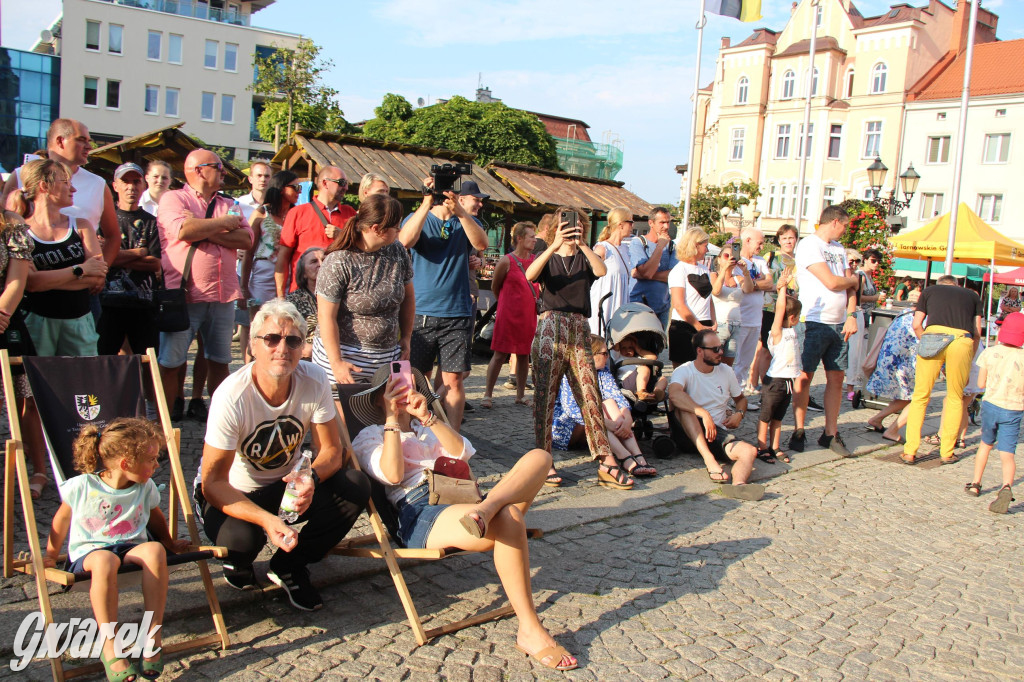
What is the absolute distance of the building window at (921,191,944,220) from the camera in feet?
134

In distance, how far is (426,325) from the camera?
224 inches

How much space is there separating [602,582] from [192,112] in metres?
55.6

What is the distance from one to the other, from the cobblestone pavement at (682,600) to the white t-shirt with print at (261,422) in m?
0.61

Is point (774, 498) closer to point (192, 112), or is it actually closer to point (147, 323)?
point (147, 323)

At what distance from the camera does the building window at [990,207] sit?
128ft

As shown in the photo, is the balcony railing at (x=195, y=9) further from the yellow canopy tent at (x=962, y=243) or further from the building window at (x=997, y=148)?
the yellow canopy tent at (x=962, y=243)

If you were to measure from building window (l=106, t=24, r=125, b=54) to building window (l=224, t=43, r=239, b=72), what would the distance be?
636 cm

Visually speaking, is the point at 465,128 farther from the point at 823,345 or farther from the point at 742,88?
the point at 823,345

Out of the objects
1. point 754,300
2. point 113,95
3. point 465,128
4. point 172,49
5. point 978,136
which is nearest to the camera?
point 754,300

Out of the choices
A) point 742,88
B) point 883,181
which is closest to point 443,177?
point 883,181

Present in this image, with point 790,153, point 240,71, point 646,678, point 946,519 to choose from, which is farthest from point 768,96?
point 646,678

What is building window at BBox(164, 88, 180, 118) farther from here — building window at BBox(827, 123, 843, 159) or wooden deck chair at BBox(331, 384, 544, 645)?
wooden deck chair at BBox(331, 384, 544, 645)

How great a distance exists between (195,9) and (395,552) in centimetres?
5814

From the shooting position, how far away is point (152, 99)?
169 ft
